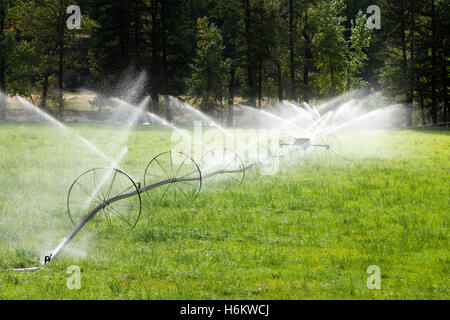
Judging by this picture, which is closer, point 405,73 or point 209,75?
point 405,73

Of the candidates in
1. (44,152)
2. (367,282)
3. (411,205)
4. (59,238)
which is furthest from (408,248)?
(44,152)

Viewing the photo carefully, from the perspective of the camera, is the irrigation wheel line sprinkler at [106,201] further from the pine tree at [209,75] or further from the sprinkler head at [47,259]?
the pine tree at [209,75]

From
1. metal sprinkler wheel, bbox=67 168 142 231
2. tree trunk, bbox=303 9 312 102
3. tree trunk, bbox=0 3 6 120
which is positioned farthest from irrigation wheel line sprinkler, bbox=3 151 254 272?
tree trunk, bbox=303 9 312 102

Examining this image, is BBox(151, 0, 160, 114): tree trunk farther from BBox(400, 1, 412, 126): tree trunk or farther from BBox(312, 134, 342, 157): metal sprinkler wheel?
BBox(312, 134, 342, 157): metal sprinkler wheel

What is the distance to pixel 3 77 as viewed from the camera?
146 feet

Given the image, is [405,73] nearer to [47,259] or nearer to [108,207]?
[108,207]

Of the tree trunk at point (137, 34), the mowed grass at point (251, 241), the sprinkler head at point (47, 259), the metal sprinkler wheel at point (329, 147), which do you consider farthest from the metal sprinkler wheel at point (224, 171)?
the tree trunk at point (137, 34)

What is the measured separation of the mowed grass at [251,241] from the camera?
6781mm

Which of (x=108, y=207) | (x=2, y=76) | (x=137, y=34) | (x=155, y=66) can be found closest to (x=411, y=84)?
(x=155, y=66)

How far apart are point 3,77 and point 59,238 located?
39.7m

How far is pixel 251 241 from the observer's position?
354 inches

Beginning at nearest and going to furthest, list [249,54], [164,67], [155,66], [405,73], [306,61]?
[405,73]
[164,67]
[155,66]
[249,54]
[306,61]

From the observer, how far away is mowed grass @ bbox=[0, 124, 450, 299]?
22.2 feet
